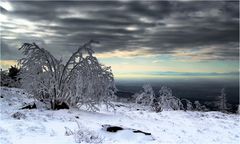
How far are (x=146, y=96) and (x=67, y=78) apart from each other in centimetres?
1930

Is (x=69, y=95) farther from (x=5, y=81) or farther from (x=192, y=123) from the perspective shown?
(x=5, y=81)

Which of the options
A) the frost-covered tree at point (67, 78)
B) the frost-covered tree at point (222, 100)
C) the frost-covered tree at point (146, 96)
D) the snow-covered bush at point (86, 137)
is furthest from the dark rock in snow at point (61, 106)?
the frost-covered tree at point (222, 100)

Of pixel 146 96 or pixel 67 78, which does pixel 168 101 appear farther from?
pixel 67 78

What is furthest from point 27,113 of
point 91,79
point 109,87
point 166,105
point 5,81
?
point 5,81

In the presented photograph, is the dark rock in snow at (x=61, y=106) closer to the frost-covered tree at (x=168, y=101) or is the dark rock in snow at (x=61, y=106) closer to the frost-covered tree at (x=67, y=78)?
the frost-covered tree at (x=67, y=78)

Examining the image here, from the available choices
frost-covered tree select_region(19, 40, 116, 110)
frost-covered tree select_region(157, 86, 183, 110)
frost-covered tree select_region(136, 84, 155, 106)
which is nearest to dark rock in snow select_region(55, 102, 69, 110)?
frost-covered tree select_region(19, 40, 116, 110)

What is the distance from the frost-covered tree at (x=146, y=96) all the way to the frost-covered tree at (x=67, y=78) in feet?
54.4

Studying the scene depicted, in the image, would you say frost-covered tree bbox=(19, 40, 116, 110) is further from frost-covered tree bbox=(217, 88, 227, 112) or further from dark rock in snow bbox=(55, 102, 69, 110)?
frost-covered tree bbox=(217, 88, 227, 112)

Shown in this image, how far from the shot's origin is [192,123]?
17.3m

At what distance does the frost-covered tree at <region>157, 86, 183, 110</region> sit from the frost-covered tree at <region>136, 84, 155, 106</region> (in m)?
1.37

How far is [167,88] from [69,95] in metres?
19.5

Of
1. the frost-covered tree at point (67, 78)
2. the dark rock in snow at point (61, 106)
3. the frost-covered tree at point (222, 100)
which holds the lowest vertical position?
the frost-covered tree at point (222, 100)

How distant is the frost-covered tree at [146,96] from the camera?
116ft

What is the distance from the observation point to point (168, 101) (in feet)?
105
